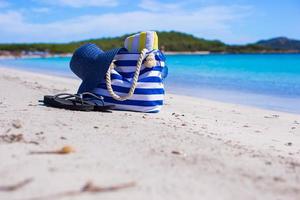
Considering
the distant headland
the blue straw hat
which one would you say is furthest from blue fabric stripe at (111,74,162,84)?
the distant headland

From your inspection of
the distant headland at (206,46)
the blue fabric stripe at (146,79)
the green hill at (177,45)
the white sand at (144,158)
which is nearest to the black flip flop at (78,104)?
the white sand at (144,158)

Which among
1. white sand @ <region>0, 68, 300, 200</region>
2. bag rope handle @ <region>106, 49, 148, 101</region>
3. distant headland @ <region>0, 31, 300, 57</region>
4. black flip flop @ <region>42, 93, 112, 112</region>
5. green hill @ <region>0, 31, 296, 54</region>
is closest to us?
white sand @ <region>0, 68, 300, 200</region>

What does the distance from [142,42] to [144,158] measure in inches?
109

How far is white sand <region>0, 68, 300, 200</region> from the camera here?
8.22 feet

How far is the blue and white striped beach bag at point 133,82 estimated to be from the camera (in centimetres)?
543

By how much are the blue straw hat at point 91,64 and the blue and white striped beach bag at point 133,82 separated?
0.22 ft

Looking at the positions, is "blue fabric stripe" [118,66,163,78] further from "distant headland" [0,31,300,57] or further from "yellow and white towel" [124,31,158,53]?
"distant headland" [0,31,300,57]

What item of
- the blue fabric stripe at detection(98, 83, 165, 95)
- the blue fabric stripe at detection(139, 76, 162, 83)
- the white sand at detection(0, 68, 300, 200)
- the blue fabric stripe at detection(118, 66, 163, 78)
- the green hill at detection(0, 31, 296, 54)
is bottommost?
the green hill at detection(0, 31, 296, 54)

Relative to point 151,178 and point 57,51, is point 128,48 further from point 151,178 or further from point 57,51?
point 57,51

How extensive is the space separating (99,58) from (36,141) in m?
2.36

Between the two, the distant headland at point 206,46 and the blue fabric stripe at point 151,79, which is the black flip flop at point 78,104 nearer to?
the blue fabric stripe at point 151,79

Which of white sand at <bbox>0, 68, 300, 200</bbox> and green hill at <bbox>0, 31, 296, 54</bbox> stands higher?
white sand at <bbox>0, 68, 300, 200</bbox>

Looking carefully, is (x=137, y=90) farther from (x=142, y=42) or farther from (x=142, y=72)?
(x=142, y=42)

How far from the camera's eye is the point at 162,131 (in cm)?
413
